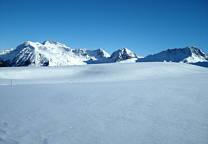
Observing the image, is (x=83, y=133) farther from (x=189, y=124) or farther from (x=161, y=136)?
(x=189, y=124)

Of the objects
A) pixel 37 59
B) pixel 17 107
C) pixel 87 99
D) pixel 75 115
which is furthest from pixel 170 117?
pixel 37 59

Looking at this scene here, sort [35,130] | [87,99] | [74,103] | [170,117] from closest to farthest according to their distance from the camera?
[35,130] < [170,117] < [74,103] < [87,99]

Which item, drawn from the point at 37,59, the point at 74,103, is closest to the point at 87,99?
the point at 74,103

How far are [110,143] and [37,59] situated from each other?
7783 inches

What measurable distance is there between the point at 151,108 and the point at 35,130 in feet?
12.1

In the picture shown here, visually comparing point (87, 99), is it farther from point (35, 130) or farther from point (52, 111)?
point (35, 130)

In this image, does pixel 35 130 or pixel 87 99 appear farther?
pixel 87 99

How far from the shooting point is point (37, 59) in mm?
180000

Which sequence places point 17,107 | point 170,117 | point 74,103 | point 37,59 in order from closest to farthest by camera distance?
point 170,117 < point 17,107 < point 74,103 < point 37,59

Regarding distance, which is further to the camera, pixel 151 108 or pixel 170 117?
pixel 151 108

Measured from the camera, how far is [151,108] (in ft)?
16.2

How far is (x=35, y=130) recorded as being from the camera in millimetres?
3494

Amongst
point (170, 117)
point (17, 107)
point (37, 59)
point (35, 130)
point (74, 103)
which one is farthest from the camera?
point (37, 59)

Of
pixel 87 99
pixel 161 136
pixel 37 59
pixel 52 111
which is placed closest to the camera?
pixel 161 136
